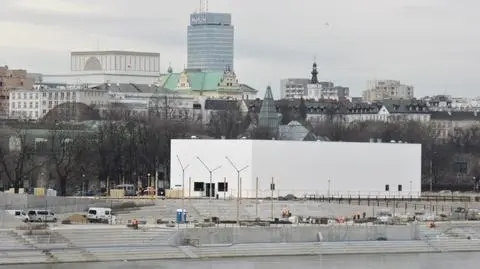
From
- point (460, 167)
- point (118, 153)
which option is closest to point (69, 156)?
point (118, 153)

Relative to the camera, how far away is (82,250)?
53.3m

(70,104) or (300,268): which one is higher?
A: (70,104)

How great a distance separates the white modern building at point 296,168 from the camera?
78.6 metres

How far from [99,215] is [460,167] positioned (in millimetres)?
58339

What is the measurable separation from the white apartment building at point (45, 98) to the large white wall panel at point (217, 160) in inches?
4156

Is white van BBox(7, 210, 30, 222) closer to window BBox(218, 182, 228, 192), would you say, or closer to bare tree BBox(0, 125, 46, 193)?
window BBox(218, 182, 228, 192)

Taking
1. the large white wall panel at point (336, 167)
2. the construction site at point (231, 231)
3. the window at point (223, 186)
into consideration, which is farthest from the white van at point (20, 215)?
the large white wall panel at point (336, 167)

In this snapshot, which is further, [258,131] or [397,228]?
[258,131]

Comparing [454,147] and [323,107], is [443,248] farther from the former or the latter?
[323,107]

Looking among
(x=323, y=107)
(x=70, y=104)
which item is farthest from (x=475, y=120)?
(x=70, y=104)

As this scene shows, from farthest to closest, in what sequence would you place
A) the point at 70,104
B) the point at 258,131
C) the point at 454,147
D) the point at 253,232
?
the point at 70,104 < the point at 454,147 < the point at 258,131 < the point at 253,232

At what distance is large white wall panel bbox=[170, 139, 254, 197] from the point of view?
7838 centimetres

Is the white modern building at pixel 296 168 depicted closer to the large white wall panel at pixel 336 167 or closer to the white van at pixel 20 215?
the large white wall panel at pixel 336 167

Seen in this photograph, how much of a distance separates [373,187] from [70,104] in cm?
8439
